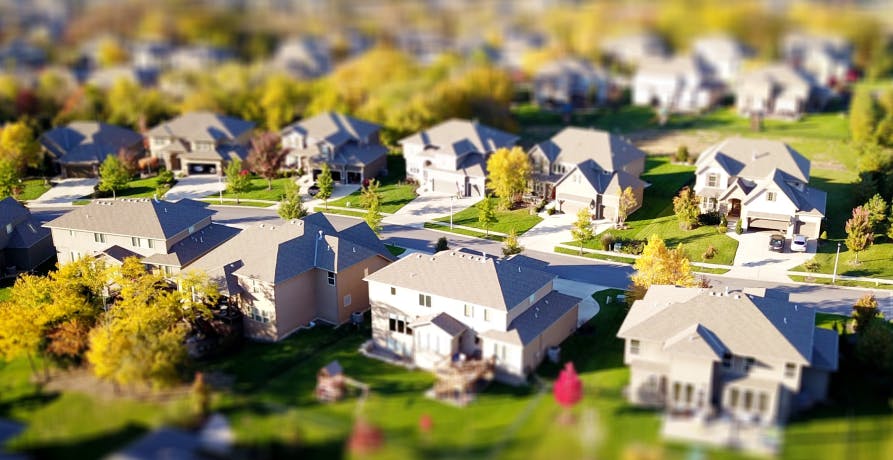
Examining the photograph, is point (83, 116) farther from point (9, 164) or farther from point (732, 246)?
point (732, 246)

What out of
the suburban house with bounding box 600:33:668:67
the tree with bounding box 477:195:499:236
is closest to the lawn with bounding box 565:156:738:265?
the tree with bounding box 477:195:499:236

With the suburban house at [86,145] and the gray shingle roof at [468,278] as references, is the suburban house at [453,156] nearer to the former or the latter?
the gray shingle roof at [468,278]

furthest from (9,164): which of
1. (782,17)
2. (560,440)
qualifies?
(782,17)

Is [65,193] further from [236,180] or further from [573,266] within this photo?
[573,266]

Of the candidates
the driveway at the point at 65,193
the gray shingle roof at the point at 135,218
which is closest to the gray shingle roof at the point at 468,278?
the gray shingle roof at the point at 135,218

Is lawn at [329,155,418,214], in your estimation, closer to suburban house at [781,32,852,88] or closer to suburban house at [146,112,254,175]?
suburban house at [146,112,254,175]

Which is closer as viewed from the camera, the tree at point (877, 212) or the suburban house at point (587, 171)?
the tree at point (877, 212)

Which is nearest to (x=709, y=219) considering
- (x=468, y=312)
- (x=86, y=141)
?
(x=468, y=312)
